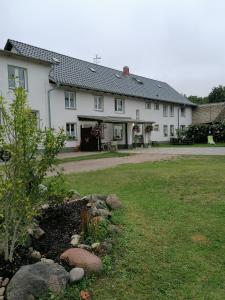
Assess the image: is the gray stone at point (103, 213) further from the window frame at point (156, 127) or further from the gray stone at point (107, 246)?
the window frame at point (156, 127)

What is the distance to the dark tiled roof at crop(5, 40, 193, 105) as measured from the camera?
26291 millimetres

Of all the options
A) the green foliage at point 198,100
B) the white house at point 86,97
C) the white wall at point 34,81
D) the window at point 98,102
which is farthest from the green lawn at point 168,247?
the green foliage at point 198,100

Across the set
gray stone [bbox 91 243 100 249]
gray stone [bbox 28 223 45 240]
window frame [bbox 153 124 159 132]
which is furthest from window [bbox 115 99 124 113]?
gray stone [bbox 91 243 100 249]

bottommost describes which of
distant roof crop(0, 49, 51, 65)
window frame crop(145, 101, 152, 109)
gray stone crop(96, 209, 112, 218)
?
gray stone crop(96, 209, 112, 218)

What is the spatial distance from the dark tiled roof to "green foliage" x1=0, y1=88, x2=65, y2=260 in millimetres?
21179

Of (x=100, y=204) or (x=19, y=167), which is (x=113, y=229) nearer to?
(x=100, y=204)

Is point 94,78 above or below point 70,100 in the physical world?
above

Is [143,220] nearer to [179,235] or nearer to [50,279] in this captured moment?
[179,235]

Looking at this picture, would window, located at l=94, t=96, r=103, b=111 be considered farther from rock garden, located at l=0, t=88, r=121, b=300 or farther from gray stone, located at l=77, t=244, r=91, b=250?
gray stone, located at l=77, t=244, r=91, b=250

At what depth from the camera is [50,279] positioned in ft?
11.8

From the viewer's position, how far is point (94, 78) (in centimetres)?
3103

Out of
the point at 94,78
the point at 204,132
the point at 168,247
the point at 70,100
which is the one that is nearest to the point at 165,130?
the point at 204,132

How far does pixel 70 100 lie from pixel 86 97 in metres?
1.94

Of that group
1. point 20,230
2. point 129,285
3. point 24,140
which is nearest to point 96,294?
point 129,285
